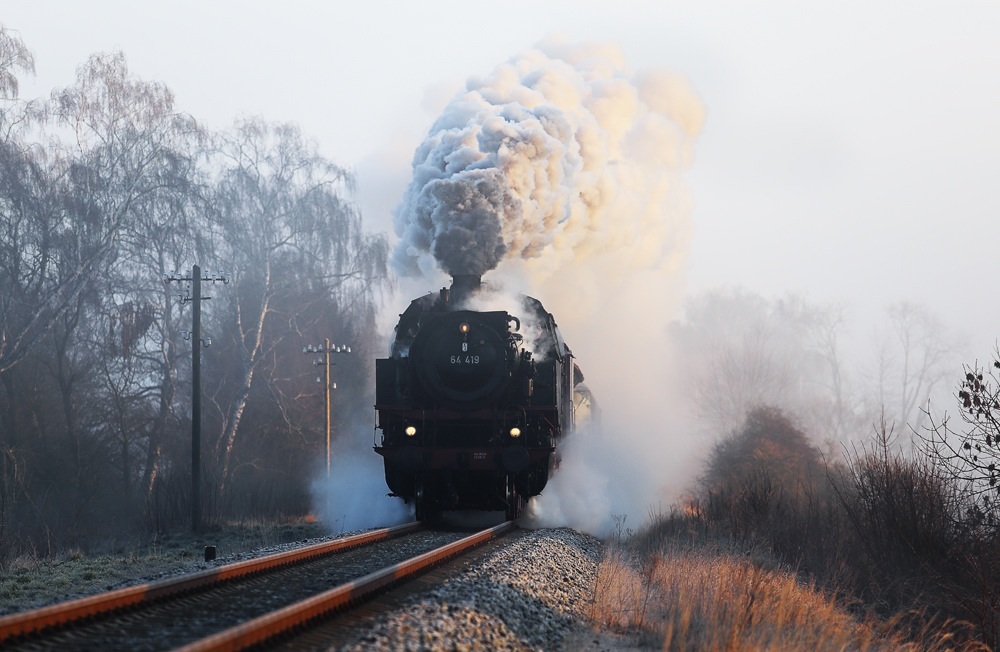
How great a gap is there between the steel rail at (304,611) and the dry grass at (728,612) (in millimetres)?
1811

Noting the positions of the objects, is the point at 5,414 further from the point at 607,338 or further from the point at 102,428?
the point at 607,338

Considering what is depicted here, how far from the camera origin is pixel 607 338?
124 ft

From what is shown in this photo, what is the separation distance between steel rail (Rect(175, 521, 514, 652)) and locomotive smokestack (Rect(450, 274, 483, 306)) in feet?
22.9

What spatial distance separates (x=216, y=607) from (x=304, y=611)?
118 cm

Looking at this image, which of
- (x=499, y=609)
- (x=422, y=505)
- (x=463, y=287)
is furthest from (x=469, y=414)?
(x=499, y=609)

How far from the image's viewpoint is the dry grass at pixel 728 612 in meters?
7.68

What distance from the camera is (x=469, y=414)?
16.1m

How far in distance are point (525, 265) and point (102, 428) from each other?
18099mm

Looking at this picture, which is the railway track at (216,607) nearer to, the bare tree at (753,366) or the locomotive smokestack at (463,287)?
the locomotive smokestack at (463,287)

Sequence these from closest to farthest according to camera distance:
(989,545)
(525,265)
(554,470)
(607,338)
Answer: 1. (989,545)
2. (554,470)
3. (525,265)
4. (607,338)

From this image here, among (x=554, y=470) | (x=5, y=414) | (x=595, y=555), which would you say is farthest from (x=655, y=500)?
(x=5, y=414)

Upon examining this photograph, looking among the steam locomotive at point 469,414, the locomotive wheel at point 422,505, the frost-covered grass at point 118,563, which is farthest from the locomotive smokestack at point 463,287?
the frost-covered grass at point 118,563

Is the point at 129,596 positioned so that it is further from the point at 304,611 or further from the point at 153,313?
the point at 153,313

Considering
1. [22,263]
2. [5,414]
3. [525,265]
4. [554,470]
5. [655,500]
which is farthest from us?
[5,414]
